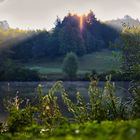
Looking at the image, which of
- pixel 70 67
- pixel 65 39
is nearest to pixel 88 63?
pixel 65 39

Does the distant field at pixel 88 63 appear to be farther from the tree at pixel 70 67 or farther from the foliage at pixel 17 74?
the foliage at pixel 17 74

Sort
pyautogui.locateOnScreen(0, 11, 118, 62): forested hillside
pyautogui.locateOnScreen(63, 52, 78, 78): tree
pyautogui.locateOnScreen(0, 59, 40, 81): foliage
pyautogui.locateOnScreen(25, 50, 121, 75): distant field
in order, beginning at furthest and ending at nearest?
pyautogui.locateOnScreen(0, 11, 118, 62): forested hillside < pyautogui.locateOnScreen(25, 50, 121, 75): distant field < pyautogui.locateOnScreen(63, 52, 78, 78): tree < pyautogui.locateOnScreen(0, 59, 40, 81): foliage

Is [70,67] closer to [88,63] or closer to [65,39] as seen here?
[88,63]

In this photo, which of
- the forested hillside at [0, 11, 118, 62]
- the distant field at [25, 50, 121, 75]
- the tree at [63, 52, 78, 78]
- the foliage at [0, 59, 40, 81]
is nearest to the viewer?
the foliage at [0, 59, 40, 81]

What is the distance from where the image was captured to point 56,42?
15250 cm

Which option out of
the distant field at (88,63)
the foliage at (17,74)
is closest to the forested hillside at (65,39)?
the distant field at (88,63)

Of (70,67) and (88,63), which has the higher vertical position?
(88,63)

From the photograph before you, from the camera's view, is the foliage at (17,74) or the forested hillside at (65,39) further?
the forested hillside at (65,39)

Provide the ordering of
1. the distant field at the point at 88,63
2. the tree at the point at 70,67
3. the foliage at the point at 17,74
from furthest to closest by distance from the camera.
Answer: the distant field at the point at 88,63, the tree at the point at 70,67, the foliage at the point at 17,74

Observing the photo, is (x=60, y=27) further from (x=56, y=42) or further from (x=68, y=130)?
(x=68, y=130)

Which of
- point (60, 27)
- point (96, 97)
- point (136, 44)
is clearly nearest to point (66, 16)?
point (60, 27)

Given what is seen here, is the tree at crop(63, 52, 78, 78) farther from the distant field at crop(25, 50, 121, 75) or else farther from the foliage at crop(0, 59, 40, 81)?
the distant field at crop(25, 50, 121, 75)

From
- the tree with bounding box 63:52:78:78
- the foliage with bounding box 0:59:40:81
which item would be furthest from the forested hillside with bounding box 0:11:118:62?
the foliage with bounding box 0:59:40:81

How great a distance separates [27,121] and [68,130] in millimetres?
5513
